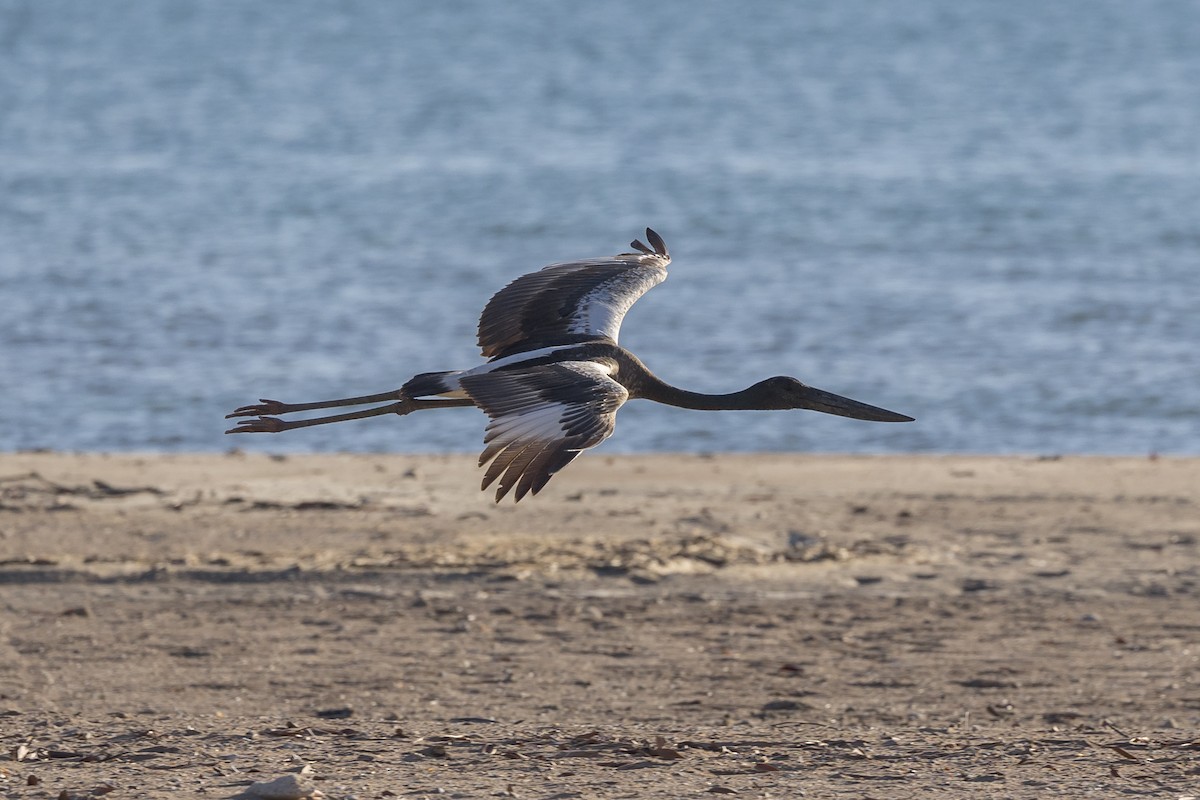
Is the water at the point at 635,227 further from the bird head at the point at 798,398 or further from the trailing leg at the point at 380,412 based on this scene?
the bird head at the point at 798,398

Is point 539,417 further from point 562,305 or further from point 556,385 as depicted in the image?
point 562,305

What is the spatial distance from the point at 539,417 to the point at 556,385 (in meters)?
0.33

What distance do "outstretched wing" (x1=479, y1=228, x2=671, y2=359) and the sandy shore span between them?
1.42 m

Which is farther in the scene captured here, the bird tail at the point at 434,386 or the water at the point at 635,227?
the water at the point at 635,227

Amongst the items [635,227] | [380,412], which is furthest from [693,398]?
[635,227]

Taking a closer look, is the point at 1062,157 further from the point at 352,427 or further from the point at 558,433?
the point at 558,433

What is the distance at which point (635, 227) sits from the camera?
26047mm

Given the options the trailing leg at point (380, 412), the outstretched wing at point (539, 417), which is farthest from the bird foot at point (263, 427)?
the outstretched wing at point (539, 417)

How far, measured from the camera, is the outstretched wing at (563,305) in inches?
335

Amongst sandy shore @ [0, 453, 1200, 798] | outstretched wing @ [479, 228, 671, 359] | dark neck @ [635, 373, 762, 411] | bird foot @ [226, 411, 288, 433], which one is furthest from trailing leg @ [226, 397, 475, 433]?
sandy shore @ [0, 453, 1200, 798]

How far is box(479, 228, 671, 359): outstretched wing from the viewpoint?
852 cm

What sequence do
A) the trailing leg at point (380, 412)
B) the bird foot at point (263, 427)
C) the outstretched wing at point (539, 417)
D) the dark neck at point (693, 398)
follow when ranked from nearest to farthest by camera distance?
1. the outstretched wing at point (539, 417)
2. the trailing leg at point (380, 412)
3. the dark neck at point (693, 398)
4. the bird foot at point (263, 427)

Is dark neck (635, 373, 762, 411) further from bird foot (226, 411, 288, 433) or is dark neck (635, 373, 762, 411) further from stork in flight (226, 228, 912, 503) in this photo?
bird foot (226, 411, 288, 433)

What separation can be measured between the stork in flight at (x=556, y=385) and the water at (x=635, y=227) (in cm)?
591
